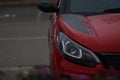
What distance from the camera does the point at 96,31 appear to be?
511 cm

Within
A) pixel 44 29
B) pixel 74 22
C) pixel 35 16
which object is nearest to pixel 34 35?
pixel 44 29

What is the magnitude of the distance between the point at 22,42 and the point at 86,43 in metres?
7.11

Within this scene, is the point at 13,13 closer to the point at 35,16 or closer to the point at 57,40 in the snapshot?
the point at 35,16

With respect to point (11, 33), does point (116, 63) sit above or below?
above

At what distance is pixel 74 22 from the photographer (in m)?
5.45

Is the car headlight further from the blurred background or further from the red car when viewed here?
the blurred background

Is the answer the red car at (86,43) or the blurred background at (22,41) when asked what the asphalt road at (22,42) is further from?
the red car at (86,43)

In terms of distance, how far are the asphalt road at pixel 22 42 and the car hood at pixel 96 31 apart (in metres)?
3.72

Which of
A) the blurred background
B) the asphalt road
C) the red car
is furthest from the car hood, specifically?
the asphalt road

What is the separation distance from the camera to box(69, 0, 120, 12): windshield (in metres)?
6.11

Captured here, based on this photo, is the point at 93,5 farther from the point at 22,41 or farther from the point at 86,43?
the point at 22,41

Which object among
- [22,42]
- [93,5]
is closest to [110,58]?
[93,5]

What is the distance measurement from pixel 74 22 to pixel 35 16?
13912 millimetres

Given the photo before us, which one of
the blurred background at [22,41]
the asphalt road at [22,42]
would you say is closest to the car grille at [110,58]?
the blurred background at [22,41]
